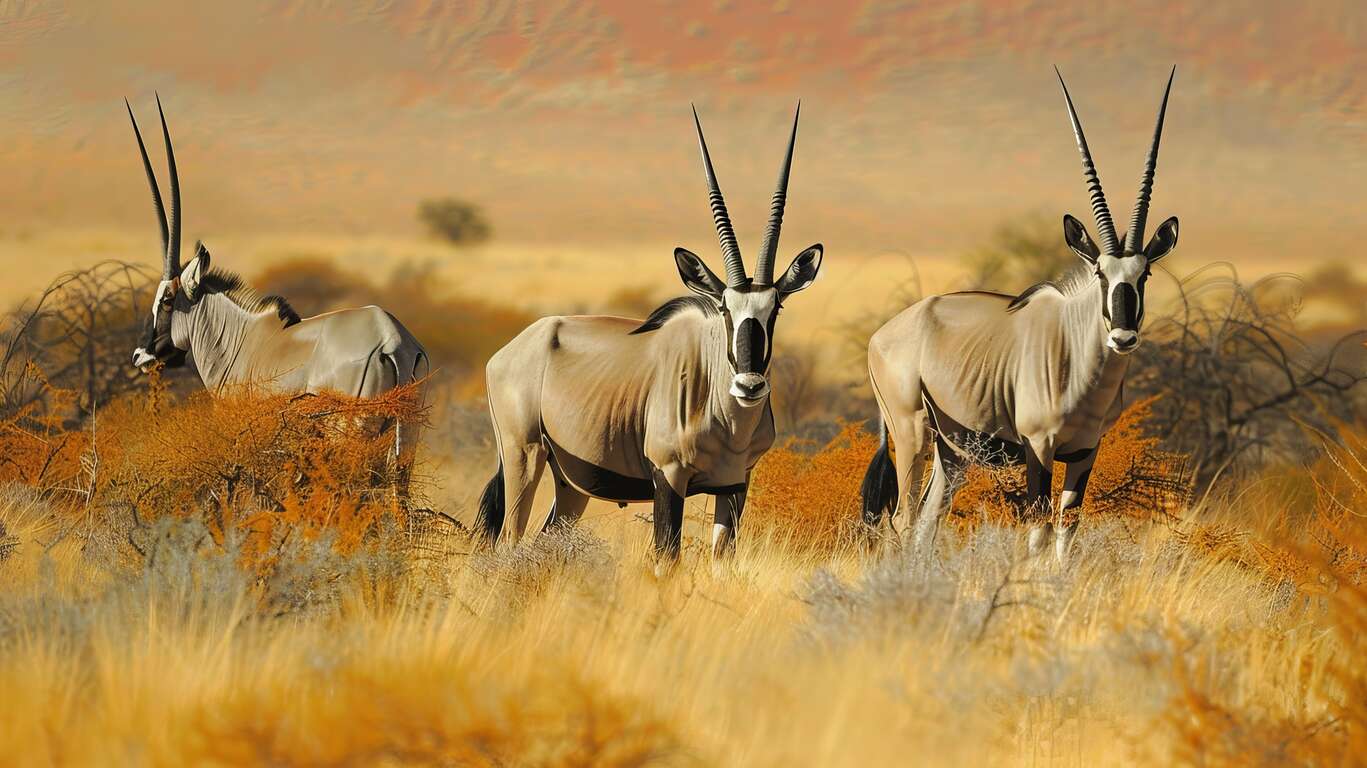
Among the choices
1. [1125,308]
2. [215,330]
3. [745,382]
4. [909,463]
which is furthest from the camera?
[215,330]

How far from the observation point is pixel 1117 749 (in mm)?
5949

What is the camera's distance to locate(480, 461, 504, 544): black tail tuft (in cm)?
954

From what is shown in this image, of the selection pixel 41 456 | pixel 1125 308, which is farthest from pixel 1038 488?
pixel 41 456

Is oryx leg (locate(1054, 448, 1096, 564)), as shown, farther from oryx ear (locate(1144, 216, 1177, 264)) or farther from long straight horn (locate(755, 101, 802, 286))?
long straight horn (locate(755, 101, 802, 286))

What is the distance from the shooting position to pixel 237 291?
1232 cm

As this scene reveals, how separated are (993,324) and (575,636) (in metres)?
4.33

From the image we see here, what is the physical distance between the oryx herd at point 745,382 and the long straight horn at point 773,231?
0.04ft

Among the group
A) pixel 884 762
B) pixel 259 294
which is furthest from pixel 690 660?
pixel 259 294

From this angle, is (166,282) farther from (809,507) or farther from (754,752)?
(754,752)

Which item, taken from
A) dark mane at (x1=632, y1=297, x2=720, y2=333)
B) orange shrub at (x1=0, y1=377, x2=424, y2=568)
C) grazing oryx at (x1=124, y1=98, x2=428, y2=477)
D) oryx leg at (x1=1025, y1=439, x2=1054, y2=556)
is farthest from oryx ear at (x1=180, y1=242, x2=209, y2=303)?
oryx leg at (x1=1025, y1=439, x2=1054, y2=556)

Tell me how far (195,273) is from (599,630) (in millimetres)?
7052

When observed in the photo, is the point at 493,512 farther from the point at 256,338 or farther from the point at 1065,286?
the point at 1065,286

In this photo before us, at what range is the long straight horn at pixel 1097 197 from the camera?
932cm

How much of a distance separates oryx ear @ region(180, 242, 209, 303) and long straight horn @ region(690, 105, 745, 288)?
5394 millimetres
